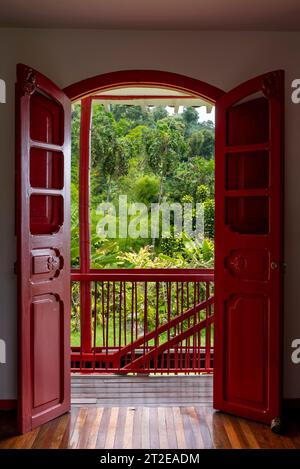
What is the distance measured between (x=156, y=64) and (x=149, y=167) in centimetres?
312

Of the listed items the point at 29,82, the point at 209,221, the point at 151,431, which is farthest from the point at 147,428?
the point at 209,221

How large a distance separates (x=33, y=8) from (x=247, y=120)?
5.34ft

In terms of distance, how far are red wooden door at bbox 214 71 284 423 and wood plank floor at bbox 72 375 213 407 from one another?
388 millimetres

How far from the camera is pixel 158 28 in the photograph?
3.70 m

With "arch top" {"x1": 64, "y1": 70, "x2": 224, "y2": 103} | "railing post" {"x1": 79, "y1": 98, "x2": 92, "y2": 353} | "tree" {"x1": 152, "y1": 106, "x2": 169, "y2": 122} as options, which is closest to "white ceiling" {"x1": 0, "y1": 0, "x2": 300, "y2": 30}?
"arch top" {"x1": 64, "y1": 70, "x2": 224, "y2": 103}

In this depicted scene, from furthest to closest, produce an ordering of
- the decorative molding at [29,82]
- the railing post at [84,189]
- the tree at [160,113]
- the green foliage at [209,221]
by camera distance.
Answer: the tree at [160,113]
the green foliage at [209,221]
the railing post at [84,189]
the decorative molding at [29,82]

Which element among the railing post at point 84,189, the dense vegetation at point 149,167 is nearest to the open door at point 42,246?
the railing post at point 84,189

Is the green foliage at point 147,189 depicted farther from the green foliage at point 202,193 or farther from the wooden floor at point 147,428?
the wooden floor at point 147,428

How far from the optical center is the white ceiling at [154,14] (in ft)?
10.7

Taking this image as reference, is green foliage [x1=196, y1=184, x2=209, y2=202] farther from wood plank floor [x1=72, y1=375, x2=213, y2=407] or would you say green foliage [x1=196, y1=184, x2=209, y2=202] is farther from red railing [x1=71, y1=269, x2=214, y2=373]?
wood plank floor [x1=72, y1=375, x2=213, y2=407]

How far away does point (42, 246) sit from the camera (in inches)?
136

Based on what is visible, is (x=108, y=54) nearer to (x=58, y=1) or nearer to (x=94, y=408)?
(x=58, y=1)

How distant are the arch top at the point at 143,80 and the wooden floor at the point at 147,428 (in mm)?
2278

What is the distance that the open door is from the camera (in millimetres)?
3266
